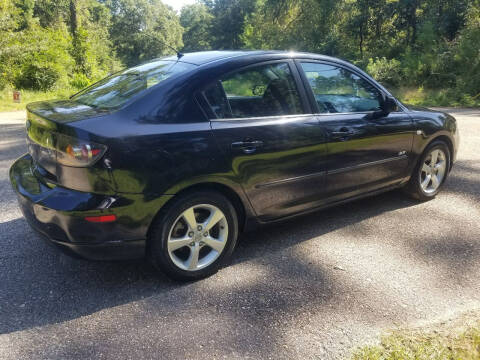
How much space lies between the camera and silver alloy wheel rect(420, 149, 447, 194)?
447 centimetres

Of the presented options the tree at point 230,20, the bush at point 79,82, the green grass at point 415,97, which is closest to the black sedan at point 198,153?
the green grass at point 415,97

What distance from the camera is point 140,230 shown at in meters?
2.59

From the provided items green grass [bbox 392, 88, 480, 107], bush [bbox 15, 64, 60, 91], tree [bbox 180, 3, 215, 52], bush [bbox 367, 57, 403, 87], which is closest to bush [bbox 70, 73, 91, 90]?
bush [bbox 15, 64, 60, 91]

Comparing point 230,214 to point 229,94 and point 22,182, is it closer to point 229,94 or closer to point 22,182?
point 229,94

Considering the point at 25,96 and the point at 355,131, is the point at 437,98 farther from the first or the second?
the point at 25,96

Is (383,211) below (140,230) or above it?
below

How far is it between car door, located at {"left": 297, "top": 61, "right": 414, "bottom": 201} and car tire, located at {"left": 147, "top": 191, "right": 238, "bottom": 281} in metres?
1.11

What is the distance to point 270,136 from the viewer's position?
3055 mm

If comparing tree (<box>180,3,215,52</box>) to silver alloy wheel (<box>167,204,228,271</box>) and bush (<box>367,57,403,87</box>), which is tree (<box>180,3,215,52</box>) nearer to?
bush (<box>367,57,403,87</box>)

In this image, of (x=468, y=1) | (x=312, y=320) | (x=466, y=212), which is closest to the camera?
(x=312, y=320)

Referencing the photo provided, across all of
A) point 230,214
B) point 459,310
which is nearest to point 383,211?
point 459,310

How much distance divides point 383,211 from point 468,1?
2385cm

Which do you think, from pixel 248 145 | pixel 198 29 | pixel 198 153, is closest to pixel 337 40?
pixel 248 145

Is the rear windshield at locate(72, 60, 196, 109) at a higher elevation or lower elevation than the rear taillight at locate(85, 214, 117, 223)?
higher
